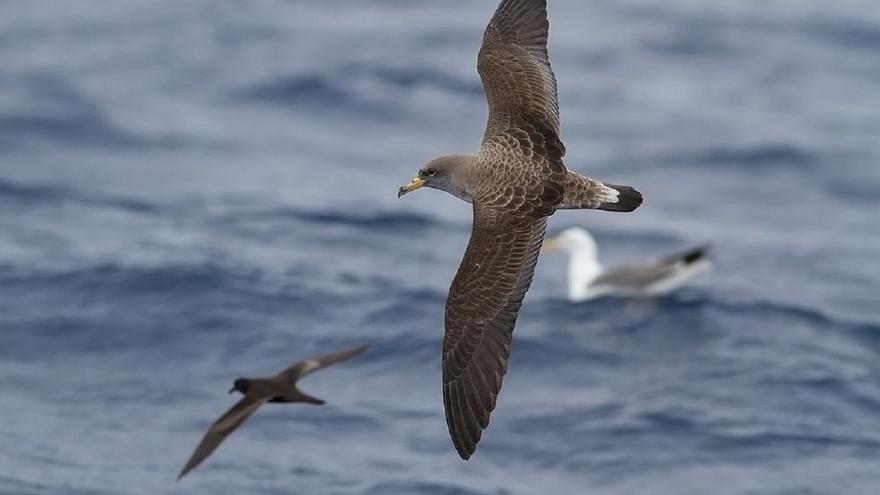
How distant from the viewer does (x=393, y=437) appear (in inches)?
527

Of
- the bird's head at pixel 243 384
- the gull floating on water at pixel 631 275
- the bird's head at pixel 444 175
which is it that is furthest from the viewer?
the gull floating on water at pixel 631 275

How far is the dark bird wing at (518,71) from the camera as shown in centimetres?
994

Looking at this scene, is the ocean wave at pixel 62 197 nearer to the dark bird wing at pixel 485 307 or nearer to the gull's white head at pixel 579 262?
the gull's white head at pixel 579 262

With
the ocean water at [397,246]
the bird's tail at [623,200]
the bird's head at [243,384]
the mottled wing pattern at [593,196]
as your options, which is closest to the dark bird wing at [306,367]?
the bird's head at [243,384]

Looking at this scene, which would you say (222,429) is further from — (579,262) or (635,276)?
(579,262)

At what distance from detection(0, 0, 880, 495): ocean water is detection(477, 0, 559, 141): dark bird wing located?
3699mm

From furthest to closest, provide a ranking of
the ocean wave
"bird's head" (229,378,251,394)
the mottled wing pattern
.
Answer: the ocean wave < "bird's head" (229,378,251,394) < the mottled wing pattern

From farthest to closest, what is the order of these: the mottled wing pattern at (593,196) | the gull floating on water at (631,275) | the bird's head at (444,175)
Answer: the gull floating on water at (631,275), the bird's head at (444,175), the mottled wing pattern at (593,196)

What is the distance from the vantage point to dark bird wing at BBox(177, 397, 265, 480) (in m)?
9.89

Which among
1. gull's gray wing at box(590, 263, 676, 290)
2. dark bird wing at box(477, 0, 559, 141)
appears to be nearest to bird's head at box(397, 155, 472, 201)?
dark bird wing at box(477, 0, 559, 141)

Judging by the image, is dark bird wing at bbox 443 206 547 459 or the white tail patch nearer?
dark bird wing at bbox 443 206 547 459

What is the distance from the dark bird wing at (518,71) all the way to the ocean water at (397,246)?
3.70m

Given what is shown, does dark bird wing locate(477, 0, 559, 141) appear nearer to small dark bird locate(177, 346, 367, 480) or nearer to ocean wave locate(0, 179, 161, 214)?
small dark bird locate(177, 346, 367, 480)

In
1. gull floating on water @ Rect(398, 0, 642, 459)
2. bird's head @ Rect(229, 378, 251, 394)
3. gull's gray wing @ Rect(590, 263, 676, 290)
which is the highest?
gull's gray wing @ Rect(590, 263, 676, 290)
